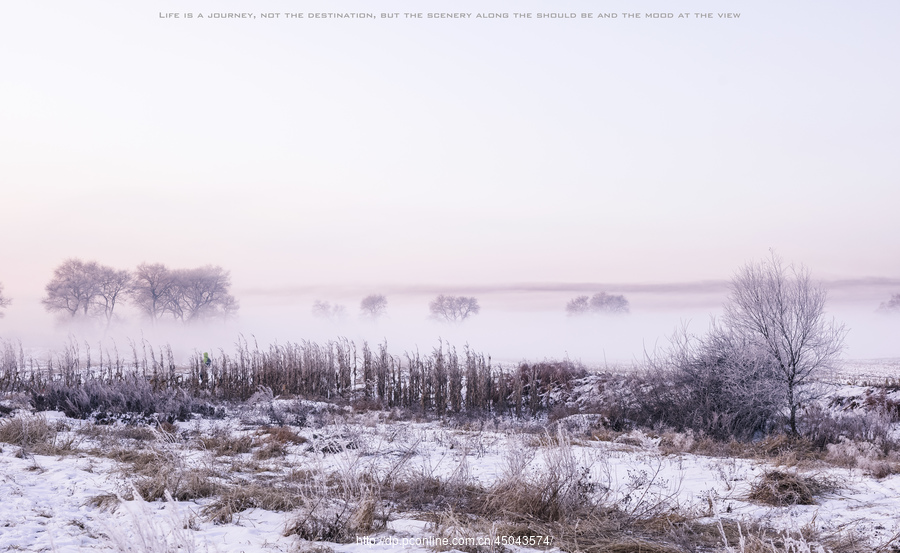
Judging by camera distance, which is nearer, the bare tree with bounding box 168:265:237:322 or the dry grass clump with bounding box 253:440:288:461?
the dry grass clump with bounding box 253:440:288:461

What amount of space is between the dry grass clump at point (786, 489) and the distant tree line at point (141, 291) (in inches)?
2059

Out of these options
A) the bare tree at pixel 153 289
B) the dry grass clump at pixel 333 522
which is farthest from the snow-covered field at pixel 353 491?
the bare tree at pixel 153 289

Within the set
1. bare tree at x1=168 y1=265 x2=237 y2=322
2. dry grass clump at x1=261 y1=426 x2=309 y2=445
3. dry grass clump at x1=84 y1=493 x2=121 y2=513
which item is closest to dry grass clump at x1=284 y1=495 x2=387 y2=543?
dry grass clump at x1=84 y1=493 x2=121 y2=513

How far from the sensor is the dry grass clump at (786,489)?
279 inches

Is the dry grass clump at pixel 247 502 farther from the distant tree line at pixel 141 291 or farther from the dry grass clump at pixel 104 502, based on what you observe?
the distant tree line at pixel 141 291

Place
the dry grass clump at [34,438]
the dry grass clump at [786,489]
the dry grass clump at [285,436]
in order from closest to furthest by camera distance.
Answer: the dry grass clump at [786,489] → the dry grass clump at [34,438] → the dry grass clump at [285,436]

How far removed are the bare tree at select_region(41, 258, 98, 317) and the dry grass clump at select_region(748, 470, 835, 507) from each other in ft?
181

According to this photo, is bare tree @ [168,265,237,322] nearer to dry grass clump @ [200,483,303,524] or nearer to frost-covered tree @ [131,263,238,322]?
frost-covered tree @ [131,263,238,322]

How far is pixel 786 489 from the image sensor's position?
734 cm

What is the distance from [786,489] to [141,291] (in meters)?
54.4

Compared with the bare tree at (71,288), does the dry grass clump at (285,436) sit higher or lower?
lower

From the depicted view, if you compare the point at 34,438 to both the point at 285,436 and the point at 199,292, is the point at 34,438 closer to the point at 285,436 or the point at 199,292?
the point at 285,436

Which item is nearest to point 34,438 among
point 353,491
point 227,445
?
point 227,445

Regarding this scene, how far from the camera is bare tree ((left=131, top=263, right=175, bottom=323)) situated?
2014 inches
